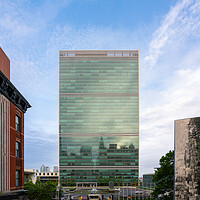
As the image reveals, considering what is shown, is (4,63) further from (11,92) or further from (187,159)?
(187,159)

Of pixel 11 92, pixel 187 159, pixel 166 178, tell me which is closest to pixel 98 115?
pixel 166 178

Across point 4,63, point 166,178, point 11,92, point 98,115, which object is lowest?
point 166,178

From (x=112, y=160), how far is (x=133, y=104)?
4464cm

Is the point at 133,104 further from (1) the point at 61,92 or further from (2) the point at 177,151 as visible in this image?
(2) the point at 177,151

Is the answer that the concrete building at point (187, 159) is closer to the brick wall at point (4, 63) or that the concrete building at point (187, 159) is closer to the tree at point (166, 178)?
the tree at point (166, 178)

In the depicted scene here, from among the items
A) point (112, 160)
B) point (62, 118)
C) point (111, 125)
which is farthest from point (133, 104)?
point (62, 118)

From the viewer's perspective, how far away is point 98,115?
160 metres

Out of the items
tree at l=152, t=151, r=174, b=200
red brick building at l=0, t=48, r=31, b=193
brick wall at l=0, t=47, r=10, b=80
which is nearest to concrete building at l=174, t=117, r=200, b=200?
tree at l=152, t=151, r=174, b=200

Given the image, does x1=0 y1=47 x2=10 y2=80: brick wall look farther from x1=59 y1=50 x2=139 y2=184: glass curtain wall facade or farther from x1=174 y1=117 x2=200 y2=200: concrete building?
x1=59 y1=50 x2=139 y2=184: glass curtain wall facade

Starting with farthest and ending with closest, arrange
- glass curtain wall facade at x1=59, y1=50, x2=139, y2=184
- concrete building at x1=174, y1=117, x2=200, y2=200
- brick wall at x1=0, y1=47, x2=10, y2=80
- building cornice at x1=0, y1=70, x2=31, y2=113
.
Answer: glass curtain wall facade at x1=59, y1=50, x2=139, y2=184 → brick wall at x1=0, y1=47, x2=10, y2=80 → building cornice at x1=0, y1=70, x2=31, y2=113 → concrete building at x1=174, y1=117, x2=200, y2=200

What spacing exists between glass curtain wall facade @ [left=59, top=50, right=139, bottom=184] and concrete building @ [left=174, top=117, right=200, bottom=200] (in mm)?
136550

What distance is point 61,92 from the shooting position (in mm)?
163375

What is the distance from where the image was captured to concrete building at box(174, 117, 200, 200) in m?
21.2

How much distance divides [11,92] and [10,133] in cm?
576
